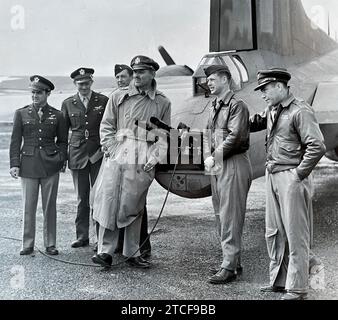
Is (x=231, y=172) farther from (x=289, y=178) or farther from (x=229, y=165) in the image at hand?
(x=289, y=178)

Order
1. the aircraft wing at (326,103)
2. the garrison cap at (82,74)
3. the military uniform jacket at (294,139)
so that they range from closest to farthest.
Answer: the military uniform jacket at (294,139), the garrison cap at (82,74), the aircraft wing at (326,103)

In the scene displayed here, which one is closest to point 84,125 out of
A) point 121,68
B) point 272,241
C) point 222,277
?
point 121,68

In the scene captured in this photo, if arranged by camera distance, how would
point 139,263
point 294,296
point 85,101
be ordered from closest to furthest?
point 294,296, point 139,263, point 85,101

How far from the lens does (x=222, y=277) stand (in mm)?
4898

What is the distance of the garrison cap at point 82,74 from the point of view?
6.19 metres

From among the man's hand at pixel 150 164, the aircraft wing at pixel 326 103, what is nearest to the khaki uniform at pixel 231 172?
the man's hand at pixel 150 164

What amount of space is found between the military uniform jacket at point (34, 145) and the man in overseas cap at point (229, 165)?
2051mm

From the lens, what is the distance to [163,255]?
6004 mm

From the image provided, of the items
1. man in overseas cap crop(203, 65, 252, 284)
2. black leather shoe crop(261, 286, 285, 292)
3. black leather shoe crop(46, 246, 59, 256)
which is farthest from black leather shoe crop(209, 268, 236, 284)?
black leather shoe crop(46, 246, 59, 256)

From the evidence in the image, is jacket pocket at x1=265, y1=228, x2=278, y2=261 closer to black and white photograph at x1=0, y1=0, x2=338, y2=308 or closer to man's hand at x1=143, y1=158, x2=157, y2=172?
black and white photograph at x1=0, y1=0, x2=338, y2=308

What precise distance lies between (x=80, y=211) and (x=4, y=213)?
2647 mm

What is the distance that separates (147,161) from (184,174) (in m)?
0.55

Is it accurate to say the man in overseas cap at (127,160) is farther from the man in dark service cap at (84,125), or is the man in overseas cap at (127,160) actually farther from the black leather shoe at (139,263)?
the man in dark service cap at (84,125)

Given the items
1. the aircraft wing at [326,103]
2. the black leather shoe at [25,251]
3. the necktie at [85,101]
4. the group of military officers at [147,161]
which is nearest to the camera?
the group of military officers at [147,161]
